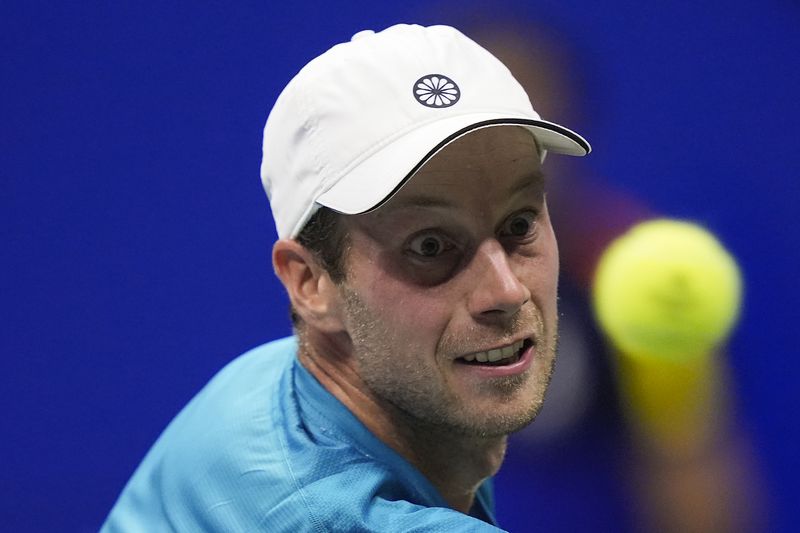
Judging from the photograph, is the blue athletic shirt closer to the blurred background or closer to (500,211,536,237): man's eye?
(500,211,536,237): man's eye

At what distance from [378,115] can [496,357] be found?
0.73 ft

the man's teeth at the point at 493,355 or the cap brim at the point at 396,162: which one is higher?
the cap brim at the point at 396,162

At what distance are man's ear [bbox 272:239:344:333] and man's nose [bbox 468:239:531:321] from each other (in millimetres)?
128

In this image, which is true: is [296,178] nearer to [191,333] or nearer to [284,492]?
[284,492]

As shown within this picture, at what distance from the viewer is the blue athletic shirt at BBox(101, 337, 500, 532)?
80cm

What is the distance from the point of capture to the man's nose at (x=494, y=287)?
83 centimetres

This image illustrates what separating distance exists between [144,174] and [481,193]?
814 millimetres

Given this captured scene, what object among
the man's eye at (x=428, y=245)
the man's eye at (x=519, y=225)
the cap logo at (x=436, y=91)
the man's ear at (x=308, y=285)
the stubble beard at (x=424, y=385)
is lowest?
the stubble beard at (x=424, y=385)

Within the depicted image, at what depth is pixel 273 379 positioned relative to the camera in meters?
1.02

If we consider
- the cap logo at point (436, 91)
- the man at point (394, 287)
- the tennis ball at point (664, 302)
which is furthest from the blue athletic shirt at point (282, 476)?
the tennis ball at point (664, 302)

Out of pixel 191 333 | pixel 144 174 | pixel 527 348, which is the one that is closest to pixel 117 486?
pixel 191 333

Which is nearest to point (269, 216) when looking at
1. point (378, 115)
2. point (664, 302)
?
point (664, 302)

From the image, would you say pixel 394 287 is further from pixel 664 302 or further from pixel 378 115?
pixel 664 302

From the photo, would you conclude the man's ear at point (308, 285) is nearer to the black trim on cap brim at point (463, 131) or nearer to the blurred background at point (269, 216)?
the black trim on cap brim at point (463, 131)
